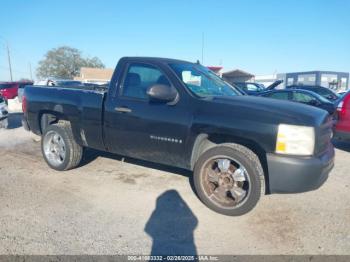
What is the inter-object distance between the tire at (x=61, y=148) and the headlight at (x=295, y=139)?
3.31 meters

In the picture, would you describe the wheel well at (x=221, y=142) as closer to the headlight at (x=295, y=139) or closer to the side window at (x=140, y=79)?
the headlight at (x=295, y=139)

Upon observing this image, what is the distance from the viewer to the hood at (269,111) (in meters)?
3.13

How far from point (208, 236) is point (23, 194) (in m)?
2.68

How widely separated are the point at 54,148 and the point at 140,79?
7.11 ft

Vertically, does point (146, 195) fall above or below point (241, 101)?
below

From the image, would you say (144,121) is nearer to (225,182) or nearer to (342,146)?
(225,182)

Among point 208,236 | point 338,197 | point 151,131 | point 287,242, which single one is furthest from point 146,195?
point 338,197

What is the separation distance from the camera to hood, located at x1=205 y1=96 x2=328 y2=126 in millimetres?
3127

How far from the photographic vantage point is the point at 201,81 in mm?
4211

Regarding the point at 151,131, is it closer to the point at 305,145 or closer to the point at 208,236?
the point at 208,236

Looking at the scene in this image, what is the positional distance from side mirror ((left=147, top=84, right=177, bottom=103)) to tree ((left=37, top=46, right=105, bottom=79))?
7005cm

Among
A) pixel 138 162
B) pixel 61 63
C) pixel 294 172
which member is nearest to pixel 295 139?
pixel 294 172

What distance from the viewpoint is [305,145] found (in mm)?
3078

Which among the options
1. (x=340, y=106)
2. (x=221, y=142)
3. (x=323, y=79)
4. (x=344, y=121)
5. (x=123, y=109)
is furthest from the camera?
(x=323, y=79)
